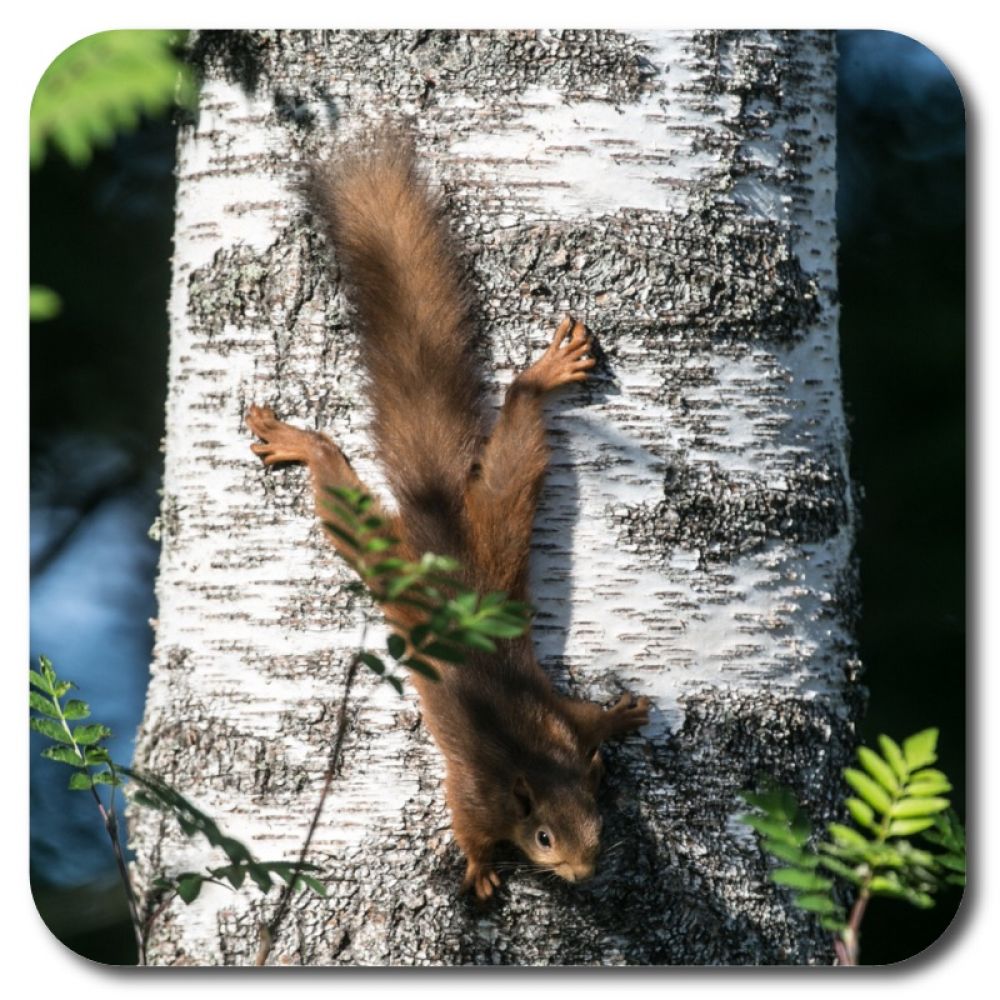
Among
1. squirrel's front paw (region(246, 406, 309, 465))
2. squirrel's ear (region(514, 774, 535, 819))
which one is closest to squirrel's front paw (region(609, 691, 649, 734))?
squirrel's ear (region(514, 774, 535, 819))

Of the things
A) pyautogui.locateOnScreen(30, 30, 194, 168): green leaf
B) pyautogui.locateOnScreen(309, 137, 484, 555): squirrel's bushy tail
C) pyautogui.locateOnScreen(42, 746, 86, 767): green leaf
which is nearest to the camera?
pyautogui.locateOnScreen(30, 30, 194, 168): green leaf

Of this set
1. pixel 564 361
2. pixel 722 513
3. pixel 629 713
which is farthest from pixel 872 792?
pixel 564 361

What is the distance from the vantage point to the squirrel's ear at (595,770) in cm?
188

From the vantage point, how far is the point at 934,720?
2.34 m

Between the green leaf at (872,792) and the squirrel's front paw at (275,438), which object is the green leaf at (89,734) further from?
the green leaf at (872,792)

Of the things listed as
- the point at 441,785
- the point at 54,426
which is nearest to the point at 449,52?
the point at 441,785

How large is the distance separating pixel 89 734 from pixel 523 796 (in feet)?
1.93

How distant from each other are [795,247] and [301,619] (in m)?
0.87

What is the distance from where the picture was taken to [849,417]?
2.31 metres

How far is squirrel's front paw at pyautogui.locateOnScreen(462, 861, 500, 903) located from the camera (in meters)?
1.87

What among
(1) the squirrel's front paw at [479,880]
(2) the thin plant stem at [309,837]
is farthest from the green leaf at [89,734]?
(1) the squirrel's front paw at [479,880]

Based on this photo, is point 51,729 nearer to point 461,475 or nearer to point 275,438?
point 275,438

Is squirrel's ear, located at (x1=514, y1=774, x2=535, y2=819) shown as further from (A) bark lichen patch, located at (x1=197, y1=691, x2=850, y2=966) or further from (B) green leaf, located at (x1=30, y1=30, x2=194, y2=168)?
(B) green leaf, located at (x1=30, y1=30, x2=194, y2=168)
